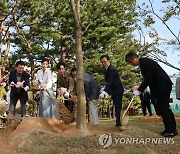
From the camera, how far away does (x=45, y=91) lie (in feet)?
26.2

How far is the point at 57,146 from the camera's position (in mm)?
5516

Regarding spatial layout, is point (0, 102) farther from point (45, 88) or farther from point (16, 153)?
point (16, 153)

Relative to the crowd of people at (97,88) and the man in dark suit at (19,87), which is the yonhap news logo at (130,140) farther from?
the man in dark suit at (19,87)

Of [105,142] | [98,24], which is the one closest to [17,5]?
[98,24]

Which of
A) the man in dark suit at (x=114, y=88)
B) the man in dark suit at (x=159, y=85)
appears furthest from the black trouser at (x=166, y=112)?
the man in dark suit at (x=114, y=88)

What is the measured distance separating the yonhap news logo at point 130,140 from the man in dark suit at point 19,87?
2.52m

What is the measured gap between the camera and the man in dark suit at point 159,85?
20.6 ft

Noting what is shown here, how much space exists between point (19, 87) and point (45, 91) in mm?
693

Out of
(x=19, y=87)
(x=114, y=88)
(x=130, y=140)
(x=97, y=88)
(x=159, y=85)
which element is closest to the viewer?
(x=130, y=140)

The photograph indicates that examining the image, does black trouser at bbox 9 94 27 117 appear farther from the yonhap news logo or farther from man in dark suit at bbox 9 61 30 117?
the yonhap news logo

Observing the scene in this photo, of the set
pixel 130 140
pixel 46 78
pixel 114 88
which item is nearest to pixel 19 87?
pixel 46 78

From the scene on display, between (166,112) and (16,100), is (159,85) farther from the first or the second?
(16,100)

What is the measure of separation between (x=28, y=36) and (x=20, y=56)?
54.1 inches

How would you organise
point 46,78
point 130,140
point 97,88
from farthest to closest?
1. point 97,88
2. point 46,78
3. point 130,140
